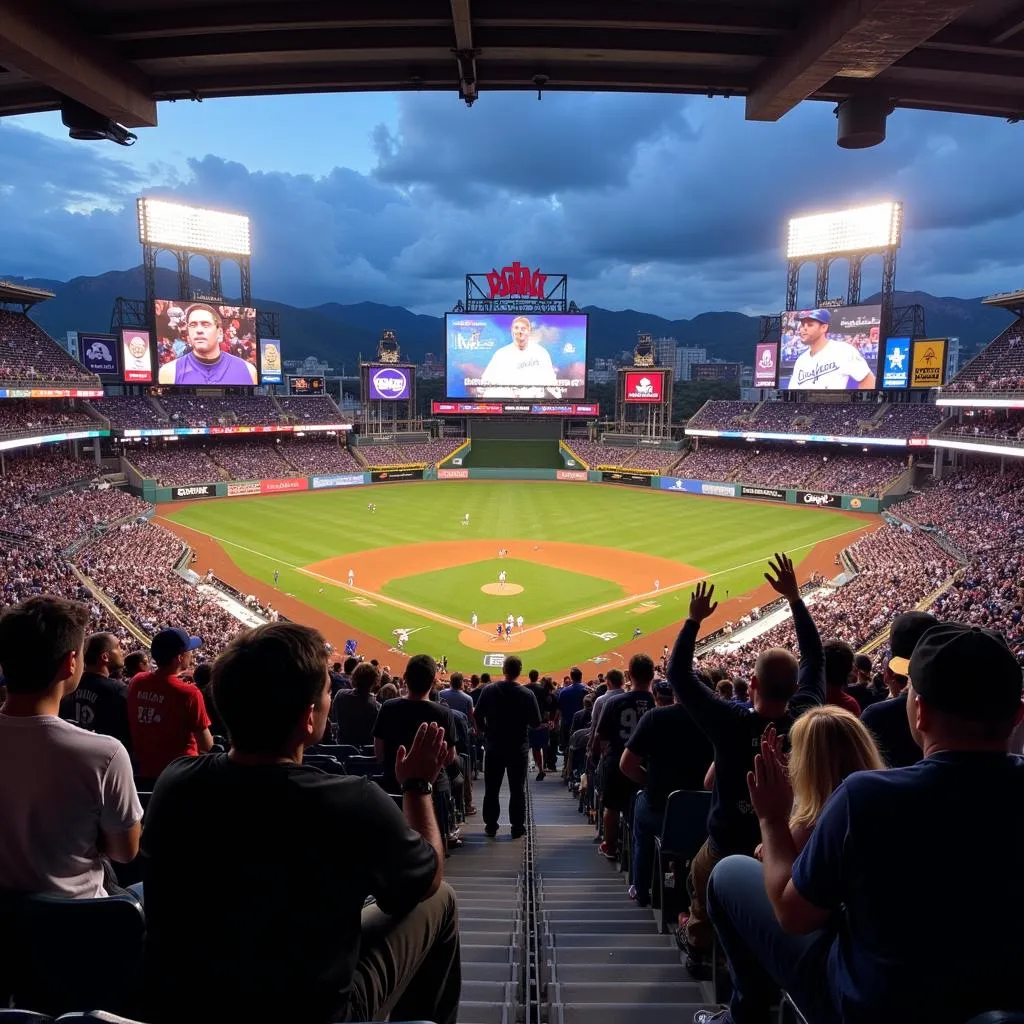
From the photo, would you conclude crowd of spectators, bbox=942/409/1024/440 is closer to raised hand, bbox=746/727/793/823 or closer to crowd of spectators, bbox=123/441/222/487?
raised hand, bbox=746/727/793/823

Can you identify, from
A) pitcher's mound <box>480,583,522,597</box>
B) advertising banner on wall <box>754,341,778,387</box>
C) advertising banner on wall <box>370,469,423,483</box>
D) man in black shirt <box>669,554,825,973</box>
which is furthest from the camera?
advertising banner on wall <box>370,469,423,483</box>

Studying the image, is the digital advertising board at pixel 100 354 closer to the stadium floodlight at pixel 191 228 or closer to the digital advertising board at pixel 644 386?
the stadium floodlight at pixel 191 228

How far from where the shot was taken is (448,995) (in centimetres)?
288

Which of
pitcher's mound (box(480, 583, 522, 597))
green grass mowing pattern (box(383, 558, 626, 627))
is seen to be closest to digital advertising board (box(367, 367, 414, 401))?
green grass mowing pattern (box(383, 558, 626, 627))

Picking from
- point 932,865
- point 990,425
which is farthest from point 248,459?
point 932,865

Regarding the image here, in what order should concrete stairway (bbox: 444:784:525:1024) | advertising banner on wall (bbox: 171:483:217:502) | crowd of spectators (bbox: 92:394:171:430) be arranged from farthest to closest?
1. crowd of spectators (bbox: 92:394:171:430)
2. advertising banner on wall (bbox: 171:483:217:502)
3. concrete stairway (bbox: 444:784:525:1024)

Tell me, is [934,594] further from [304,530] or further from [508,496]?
[508,496]

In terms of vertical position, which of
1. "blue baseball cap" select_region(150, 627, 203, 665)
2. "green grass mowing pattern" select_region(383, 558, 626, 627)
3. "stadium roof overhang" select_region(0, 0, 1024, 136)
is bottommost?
"green grass mowing pattern" select_region(383, 558, 626, 627)

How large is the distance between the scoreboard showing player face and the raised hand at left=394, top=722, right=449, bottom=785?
6895cm

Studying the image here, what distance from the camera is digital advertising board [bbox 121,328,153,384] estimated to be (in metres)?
58.0

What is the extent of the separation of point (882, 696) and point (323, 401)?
70674 mm

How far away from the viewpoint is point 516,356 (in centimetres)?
7100

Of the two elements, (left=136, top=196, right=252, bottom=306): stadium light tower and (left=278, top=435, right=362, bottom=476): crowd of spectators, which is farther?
(left=278, top=435, right=362, bottom=476): crowd of spectators

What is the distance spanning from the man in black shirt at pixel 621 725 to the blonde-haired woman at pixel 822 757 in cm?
373
